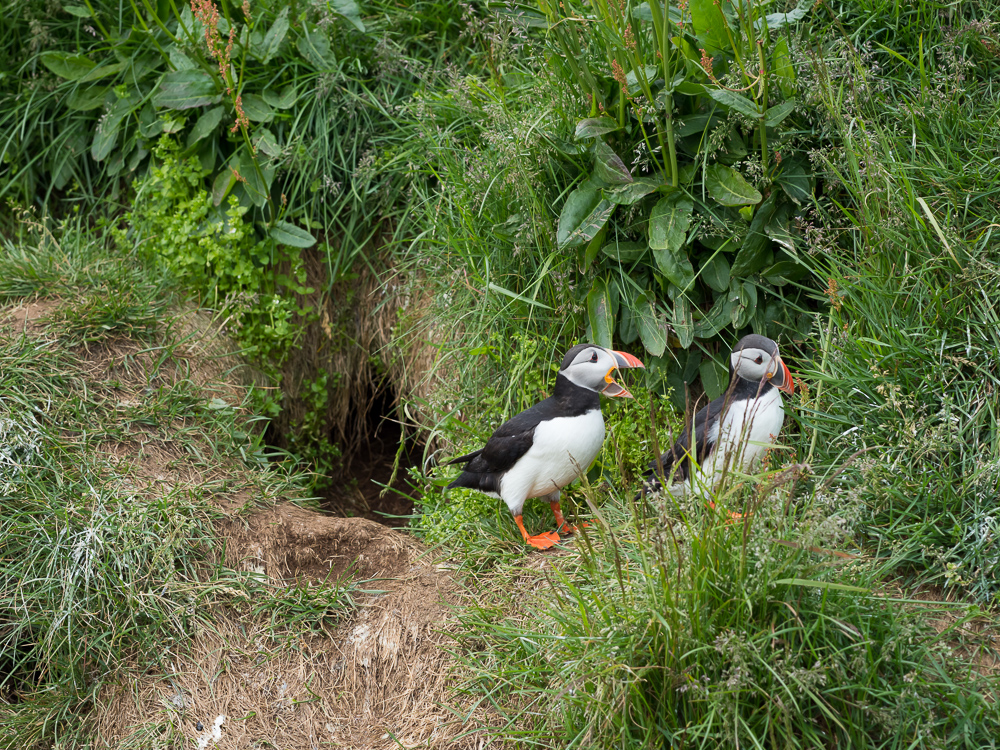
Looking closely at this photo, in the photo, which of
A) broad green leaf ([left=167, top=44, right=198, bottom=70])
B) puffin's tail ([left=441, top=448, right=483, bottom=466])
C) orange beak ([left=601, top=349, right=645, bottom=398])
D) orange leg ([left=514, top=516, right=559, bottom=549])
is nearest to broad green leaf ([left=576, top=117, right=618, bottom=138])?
orange beak ([left=601, top=349, right=645, bottom=398])

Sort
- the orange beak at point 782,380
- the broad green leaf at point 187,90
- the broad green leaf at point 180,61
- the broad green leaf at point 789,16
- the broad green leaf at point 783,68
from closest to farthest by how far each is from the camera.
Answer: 1. the orange beak at point 782,380
2. the broad green leaf at point 783,68
3. the broad green leaf at point 789,16
4. the broad green leaf at point 187,90
5. the broad green leaf at point 180,61

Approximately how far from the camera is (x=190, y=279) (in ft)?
15.0

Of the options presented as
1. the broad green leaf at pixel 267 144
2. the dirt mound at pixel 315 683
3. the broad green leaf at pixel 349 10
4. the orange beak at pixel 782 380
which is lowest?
the dirt mound at pixel 315 683

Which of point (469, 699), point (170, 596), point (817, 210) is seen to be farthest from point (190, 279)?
point (817, 210)

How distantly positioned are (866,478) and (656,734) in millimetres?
1056

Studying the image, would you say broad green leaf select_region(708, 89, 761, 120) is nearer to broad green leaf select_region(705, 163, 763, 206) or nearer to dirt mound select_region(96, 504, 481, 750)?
broad green leaf select_region(705, 163, 763, 206)

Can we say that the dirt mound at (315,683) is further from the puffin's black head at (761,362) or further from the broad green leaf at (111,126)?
the broad green leaf at (111,126)

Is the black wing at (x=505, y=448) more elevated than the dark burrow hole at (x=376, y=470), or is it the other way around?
the black wing at (x=505, y=448)

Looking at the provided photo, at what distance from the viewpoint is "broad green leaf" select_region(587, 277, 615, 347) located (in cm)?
361

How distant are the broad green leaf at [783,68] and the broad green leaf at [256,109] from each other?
2.66 meters

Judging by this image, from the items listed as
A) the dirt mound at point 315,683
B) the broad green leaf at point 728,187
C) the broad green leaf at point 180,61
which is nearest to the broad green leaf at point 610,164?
the broad green leaf at point 728,187

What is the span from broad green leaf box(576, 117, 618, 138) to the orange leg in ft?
5.32

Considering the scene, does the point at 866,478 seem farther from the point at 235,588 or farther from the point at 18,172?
the point at 18,172

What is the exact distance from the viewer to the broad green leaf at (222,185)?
4.55 metres
